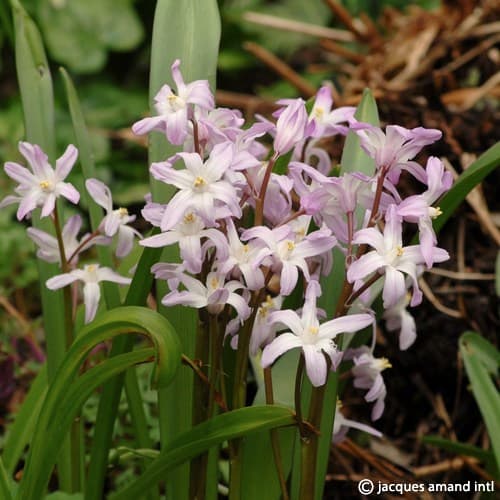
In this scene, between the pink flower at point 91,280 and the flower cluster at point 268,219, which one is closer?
the flower cluster at point 268,219

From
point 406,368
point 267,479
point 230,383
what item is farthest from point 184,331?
point 406,368

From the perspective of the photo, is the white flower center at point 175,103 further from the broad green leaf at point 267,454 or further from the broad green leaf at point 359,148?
the broad green leaf at point 267,454

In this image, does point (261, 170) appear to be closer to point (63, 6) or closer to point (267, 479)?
point (267, 479)

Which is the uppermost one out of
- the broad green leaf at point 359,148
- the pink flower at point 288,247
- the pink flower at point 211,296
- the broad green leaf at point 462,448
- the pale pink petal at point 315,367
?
the broad green leaf at point 359,148

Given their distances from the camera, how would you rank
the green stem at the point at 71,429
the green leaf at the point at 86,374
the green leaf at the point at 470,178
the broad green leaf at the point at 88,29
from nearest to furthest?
the green leaf at the point at 86,374 < the green leaf at the point at 470,178 < the green stem at the point at 71,429 < the broad green leaf at the point at 88,29

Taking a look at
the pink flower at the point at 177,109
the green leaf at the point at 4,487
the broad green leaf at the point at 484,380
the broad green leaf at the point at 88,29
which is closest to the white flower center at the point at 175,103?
the pink flower at the point at 177,109

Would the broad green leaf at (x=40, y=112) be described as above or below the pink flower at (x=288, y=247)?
above

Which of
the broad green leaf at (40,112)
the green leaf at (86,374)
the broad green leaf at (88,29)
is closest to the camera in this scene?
the green leaf at (86,374)

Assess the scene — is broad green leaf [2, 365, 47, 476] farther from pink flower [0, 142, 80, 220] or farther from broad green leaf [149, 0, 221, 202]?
broad green leaf [149, 0, 221, 202]
